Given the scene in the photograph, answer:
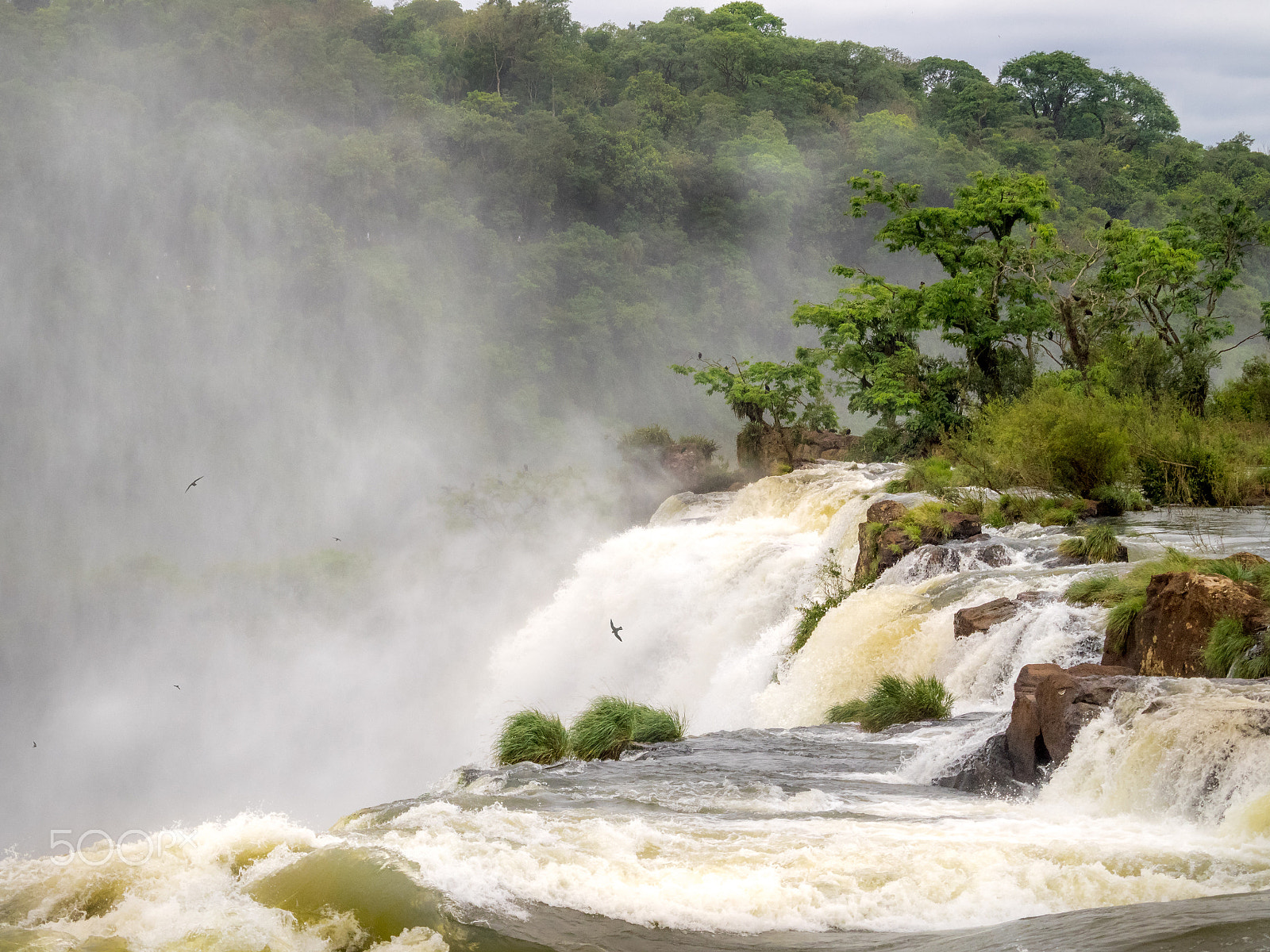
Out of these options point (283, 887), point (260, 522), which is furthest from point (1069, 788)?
point (260, 522)

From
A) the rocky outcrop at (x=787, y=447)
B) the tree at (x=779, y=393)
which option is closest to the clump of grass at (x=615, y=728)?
the rocky outcrop at (x=787, y=447)

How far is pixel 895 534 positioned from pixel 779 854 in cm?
1066

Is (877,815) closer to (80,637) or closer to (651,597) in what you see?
(651,597)

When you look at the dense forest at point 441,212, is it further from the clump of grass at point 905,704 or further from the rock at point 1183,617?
the rock at point 1183,617

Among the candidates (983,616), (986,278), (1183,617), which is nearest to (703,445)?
(986,278)

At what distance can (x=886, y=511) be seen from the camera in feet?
57.2

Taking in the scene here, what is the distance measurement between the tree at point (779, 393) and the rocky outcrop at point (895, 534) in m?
17.3

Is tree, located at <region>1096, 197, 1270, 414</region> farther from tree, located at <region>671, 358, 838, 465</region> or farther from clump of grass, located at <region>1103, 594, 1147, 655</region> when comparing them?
clump of grass, located at <region>1103, 594, 1147, 655</region>

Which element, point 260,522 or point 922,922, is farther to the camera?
point 260,522

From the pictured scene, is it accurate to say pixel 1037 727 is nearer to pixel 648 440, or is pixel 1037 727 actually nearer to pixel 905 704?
pixel 905 704

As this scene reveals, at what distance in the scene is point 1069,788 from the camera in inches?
286

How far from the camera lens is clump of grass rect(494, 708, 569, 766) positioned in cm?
1030

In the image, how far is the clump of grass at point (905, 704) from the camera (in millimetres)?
10688

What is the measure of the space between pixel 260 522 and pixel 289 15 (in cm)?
3931
